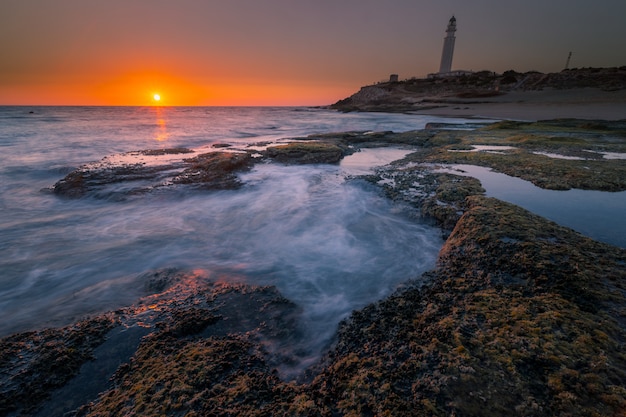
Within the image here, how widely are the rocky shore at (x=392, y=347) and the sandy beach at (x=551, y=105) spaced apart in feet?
131

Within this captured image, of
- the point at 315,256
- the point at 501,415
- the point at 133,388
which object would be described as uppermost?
the point at 501,415

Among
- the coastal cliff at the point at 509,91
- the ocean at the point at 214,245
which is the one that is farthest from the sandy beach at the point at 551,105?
the ocean at the point at 214,245

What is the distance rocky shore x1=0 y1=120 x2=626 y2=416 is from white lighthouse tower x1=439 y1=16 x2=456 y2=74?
13615cm

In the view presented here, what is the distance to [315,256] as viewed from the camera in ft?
22.6

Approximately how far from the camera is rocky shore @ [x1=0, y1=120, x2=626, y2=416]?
8.86ft

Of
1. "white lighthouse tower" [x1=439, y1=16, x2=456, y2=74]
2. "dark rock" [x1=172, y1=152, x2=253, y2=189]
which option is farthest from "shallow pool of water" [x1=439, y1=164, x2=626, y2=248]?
"white lighthouse tower" [x1=439, y1=16, x2=456, y2=74]

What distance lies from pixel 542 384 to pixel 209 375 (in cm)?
333

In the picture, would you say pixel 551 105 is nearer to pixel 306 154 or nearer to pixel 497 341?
pixel 306 154

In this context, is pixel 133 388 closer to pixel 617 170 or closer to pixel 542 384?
pixel 542 384

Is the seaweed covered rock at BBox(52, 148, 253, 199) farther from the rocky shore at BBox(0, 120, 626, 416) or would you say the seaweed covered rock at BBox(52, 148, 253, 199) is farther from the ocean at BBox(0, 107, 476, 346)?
the rocky shore at BBox(0, 120, 626, 416)

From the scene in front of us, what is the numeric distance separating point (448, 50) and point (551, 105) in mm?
87388

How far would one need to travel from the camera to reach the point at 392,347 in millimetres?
3396

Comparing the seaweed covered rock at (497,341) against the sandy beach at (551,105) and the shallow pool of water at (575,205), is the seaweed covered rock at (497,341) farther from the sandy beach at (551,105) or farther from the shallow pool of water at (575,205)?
the sandy beach at (551,105)

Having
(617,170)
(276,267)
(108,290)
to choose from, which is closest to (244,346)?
(276,267)
